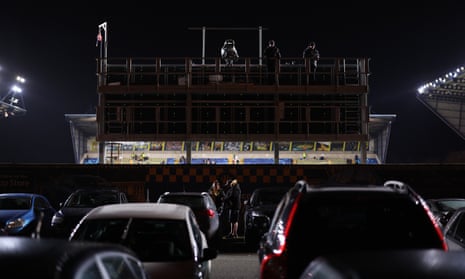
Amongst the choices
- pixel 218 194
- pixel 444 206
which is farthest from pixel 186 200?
pixel 444 206

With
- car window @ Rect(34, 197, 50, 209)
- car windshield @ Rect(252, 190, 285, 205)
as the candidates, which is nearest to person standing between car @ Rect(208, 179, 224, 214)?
car windshield @ Rect(252, 190, 285, 205)

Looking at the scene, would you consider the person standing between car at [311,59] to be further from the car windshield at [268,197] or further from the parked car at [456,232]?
the parked car at [456,232]

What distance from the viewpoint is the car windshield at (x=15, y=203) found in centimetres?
1623

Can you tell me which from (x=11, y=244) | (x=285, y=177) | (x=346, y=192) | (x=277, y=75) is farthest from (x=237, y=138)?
(x=11, y=244)

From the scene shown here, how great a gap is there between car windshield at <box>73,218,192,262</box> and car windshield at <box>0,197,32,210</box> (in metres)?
9.76

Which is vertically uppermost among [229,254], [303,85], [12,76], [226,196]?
[12,76]

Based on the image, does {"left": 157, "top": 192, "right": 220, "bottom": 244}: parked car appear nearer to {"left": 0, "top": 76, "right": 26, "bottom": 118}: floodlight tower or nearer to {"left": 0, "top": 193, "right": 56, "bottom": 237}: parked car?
{"left": 0, "top": 193, "right": 56, "bottom": 237}: parked car

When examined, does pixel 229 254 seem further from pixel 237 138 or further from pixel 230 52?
pixel 230 52

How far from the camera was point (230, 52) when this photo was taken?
31453 millimetres

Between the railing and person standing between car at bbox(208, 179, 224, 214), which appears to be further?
the railing

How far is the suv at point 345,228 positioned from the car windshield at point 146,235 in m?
1.19

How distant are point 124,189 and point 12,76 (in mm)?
35276

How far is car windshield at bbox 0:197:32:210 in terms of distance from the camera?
639 inches

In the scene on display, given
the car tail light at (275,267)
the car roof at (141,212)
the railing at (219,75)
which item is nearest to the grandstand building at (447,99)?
the railing at (219,75)
